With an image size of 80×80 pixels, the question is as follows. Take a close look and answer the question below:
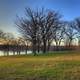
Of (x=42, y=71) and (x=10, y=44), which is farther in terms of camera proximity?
(x=10, y=44)

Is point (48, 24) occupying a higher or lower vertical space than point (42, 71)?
higher

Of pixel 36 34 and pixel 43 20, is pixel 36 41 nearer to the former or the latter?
pixel 36 34

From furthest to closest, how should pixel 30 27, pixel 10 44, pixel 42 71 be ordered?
pixel 10 44, pixel 30 27, pixel 42 71

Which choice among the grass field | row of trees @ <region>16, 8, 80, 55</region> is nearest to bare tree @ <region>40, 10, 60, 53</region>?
row of trees @ <region>16, 8, 80, 55</region>

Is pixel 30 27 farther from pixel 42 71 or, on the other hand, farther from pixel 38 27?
pixel 42 71

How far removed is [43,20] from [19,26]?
6.37 m

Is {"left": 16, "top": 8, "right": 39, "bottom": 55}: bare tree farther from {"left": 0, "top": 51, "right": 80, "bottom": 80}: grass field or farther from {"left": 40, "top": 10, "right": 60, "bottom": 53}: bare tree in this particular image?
{"left": 0, "top": 51, "right": 80, "bottom": 80}: grass field

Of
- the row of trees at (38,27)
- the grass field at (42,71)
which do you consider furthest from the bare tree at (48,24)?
the grass field at (42,71)

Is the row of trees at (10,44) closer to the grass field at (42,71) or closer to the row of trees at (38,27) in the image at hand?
the row of trees at (38,27)

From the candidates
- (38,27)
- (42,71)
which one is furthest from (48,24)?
(42,71)

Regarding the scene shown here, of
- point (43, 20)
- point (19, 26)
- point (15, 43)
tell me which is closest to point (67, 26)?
point (15, 43)

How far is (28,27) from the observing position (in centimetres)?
5094

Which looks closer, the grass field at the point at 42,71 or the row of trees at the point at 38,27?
the grass field at the point at 42,71

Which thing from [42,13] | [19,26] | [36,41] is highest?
[42,13]
